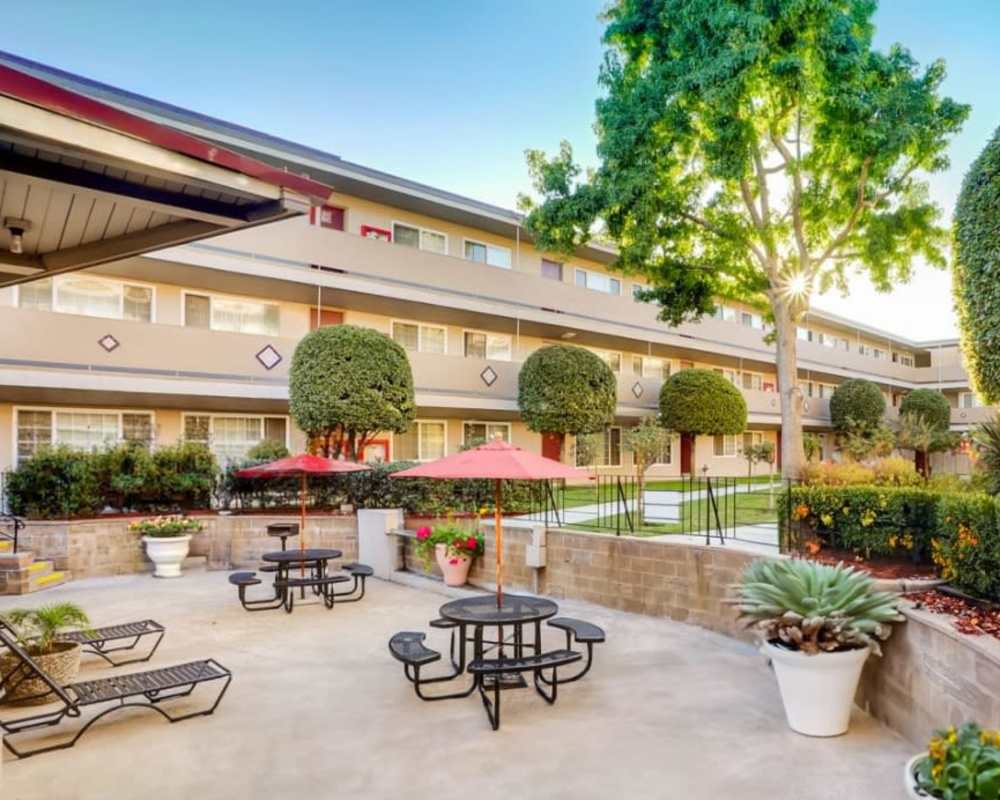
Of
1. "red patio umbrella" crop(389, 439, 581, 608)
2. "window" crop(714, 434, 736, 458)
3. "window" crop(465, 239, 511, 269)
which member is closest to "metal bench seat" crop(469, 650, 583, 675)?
"red patio umbrella" crop(389, 439, 581, 608)

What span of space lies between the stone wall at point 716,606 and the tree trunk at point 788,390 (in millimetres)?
7492

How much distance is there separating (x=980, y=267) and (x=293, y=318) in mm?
17026

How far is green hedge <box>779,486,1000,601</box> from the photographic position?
19.0 feet

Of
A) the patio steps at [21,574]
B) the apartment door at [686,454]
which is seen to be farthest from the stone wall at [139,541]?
the apartment door at [686,454]

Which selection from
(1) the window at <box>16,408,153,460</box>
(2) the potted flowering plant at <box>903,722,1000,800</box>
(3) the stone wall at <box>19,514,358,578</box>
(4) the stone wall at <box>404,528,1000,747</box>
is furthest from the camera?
(1) the window at <box>16,408,153,460</box>

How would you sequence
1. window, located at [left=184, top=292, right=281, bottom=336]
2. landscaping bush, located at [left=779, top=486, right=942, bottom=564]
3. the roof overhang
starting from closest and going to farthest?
the roof overhang, landscaping bush, located at [left=779, top=486, right=942, bottom=564], window, located at [left=184, top=292, right=281, bottom=336]

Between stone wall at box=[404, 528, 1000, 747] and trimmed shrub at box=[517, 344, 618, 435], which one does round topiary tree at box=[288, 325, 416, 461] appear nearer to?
stone wall at box=[404, 528, 1000, 747]

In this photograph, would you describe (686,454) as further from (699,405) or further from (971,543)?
(971,543)

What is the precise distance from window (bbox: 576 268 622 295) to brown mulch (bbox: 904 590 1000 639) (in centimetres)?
2164

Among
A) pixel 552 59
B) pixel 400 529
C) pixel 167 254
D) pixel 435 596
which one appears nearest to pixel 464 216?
pixel 552 59

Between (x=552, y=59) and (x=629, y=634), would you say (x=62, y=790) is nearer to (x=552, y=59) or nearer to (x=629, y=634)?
(x=629, y=634)

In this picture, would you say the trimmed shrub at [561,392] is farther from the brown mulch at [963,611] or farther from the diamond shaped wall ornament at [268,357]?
the brown mulch at [963,611]

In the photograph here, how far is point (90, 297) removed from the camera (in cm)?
1653

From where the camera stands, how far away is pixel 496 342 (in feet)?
80.5
